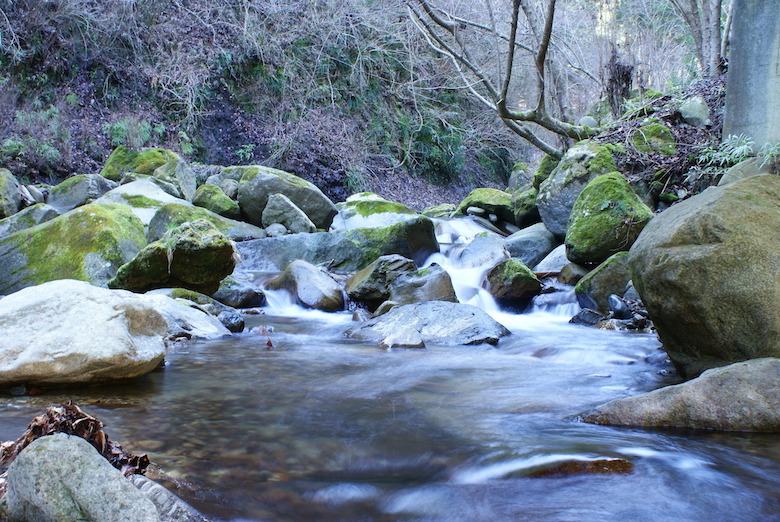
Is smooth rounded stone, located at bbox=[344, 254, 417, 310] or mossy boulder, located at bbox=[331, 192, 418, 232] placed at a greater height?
mossy boulder, located at bbox=[331, 192, 418, 232]

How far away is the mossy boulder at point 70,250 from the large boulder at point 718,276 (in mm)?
5916

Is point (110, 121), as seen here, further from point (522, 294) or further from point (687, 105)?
point (687, 105)

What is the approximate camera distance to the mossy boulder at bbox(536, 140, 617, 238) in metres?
8.69

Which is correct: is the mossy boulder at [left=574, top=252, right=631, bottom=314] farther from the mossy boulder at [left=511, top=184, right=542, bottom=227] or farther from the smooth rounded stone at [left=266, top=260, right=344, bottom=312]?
the mossy boulder at [left=511, top=184, right=542, bottom=227]

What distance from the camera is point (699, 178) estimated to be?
7.58 meters

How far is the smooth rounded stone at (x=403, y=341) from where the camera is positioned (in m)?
4.98

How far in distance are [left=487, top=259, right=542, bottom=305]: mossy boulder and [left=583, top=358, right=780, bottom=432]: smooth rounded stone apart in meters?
4.26

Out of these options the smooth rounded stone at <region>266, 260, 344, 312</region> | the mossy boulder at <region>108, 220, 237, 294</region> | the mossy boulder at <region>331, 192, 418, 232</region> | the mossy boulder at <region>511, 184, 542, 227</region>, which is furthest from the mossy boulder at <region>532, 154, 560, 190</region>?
the mossy boulder at <region>108, 220, 237, 294</region>

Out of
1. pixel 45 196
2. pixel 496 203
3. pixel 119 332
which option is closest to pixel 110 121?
pixel 45 196

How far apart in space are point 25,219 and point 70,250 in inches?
86.3

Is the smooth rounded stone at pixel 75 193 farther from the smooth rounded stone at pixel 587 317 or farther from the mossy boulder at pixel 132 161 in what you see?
the smooth rounded stone at pixel 587 317

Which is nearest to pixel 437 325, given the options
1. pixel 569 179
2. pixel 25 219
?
pixel 569 179

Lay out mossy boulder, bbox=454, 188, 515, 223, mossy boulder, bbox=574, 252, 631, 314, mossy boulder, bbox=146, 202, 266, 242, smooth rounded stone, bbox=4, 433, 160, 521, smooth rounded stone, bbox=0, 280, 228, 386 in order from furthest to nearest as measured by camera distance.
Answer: mossy boulder, bbox=454, 188, 515, 223 < mossy boulder, bbox=146, 202, 266, 242 < mossy boulder, bbox=574, 252, 631, 314 < smooth rounded stone, bbox=0, 280, 228, 386 < smooth rounded stone, bbox=4, 433, 160, 521

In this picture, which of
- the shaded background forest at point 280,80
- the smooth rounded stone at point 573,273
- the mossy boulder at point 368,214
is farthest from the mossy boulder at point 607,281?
the shaded background forest at point 280,80
